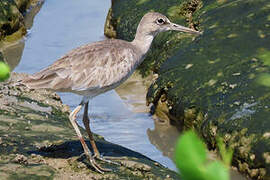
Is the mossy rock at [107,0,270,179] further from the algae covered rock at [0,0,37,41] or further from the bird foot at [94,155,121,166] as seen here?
the algae covered rock at [0,0,37,41]

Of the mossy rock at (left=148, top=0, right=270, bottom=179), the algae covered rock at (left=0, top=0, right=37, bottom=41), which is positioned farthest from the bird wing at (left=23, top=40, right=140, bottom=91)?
the algae covered rock at (left=0, top=0, right=37, bottom=41)

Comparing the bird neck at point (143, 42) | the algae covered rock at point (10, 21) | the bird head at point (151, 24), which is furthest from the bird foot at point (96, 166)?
the algae covered rock at point (10, 21)

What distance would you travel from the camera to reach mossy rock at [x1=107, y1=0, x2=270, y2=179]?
16.6 feet

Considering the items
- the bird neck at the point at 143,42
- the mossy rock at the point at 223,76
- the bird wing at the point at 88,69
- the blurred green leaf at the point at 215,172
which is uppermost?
the blurred green leaf at the point at 215,172

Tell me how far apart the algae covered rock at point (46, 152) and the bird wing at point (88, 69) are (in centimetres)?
28

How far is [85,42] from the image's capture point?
31.1 ft

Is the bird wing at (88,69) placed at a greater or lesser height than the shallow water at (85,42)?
greater

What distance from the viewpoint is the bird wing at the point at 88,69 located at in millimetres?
4289

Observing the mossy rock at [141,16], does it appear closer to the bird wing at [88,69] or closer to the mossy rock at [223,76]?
the mossy rock at [223,76]

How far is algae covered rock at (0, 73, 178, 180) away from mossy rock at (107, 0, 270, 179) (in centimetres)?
A: 87

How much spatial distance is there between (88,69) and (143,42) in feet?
3.29

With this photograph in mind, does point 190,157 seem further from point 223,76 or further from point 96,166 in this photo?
point 223,76

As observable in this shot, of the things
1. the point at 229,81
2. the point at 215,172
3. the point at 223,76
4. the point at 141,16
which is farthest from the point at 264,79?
the point at 215,172

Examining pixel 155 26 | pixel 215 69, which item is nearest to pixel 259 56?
pixel 215 69
